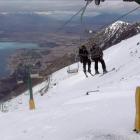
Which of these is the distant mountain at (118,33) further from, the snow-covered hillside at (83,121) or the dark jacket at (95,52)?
the snow-covered hillside at (83,121)

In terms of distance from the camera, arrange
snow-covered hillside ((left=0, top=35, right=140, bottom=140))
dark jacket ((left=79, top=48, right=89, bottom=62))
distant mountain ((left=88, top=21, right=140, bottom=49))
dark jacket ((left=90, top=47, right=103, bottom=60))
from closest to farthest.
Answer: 1. snow-covered hillside ((left=0, top=35, right=140, bottom=140))
2. dark jacket ((left=90, top=47, right=103, bottom=60))
3. dark jacket ((left=79, top=48, right=89, bottom=62))
4. distant mountain ((left=88, top=21, right=140, bottom=49))

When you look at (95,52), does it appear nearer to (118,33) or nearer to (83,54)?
(83,54)

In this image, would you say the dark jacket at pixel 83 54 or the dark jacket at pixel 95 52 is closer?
the dark jacket at pixel 95 52

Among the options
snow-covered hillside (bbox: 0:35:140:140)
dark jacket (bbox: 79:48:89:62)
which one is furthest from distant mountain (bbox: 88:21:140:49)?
snow-covered hillside (bbox: 0:35:140:140)

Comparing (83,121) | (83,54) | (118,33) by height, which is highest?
(118,33)

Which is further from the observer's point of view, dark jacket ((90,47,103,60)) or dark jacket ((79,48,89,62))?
dark jacket ((79,48,89,62))

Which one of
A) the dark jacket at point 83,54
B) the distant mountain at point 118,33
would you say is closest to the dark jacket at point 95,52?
the dark jacket at point 83,54

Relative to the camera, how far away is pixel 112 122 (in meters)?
12.3

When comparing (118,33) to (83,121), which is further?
(118,33)

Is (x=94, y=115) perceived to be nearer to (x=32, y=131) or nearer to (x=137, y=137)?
(x=32, y=131)

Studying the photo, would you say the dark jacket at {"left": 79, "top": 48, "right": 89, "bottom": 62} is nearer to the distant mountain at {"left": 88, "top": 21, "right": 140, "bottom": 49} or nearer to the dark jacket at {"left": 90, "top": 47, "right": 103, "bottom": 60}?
the dark jacket at {"left": 90, "top": 47, "right": 103, "bottom": 60}

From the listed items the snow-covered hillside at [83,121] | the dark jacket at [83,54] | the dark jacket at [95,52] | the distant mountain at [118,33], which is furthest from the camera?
the distant mountain at [118,33]

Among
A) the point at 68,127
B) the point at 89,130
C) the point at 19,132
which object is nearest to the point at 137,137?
the point at 89,130

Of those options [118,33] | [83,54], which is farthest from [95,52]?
[118,33]
